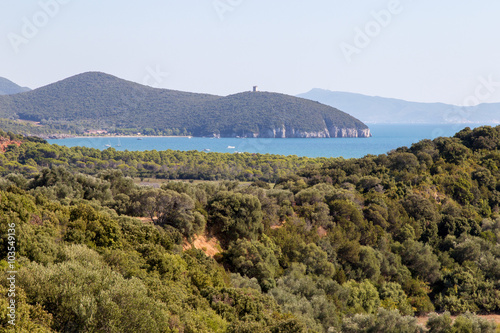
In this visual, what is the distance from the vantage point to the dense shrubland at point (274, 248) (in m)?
11.3

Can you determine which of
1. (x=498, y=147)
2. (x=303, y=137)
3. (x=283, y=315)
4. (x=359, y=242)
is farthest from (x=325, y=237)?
(x=303, y=137)

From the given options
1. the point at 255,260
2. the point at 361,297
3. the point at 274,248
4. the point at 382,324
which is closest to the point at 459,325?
the point at 382,324

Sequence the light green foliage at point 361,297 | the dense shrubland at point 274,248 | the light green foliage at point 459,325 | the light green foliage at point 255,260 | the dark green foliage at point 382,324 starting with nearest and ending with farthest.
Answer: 1. the dense shrubland at point 274,248
2. the dark green foliage at point 382,324
3. the light green foliage at point 459,325
4. the light green foliage at point 255,260
5. the light green foliage at point 361,297

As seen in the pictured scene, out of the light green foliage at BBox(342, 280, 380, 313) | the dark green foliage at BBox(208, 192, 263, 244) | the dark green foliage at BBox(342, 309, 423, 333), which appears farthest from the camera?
the dark green foliage at BBox(208, 192, 263, 244)

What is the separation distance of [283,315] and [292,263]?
23.3 ft

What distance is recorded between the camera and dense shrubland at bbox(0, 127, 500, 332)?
446 inches

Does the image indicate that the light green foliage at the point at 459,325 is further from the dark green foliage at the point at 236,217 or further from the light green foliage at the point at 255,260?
the dark green foliage at the point at 236,217

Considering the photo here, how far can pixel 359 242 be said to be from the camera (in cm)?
2902

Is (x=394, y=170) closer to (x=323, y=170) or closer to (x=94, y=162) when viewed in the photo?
(x=323, y=170)

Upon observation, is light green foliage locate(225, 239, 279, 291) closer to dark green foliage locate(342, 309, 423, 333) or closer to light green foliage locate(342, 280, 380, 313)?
light green foliage locate(342, 280, 380, 313)

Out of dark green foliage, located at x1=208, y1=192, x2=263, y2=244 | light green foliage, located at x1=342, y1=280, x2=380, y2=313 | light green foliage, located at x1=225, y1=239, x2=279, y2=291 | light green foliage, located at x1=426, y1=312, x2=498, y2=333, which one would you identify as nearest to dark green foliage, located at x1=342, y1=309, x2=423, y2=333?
light green foliage, located at x1=426, y1=312, x2=498, y2=333

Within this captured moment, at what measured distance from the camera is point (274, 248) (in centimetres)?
2441

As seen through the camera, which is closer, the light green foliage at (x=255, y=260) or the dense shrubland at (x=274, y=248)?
the dense shrubland at (x=274, y=248)

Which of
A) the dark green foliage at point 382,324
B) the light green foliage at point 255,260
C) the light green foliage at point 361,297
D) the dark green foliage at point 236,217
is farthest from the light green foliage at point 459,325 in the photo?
the dark green foliage at point 236,217
